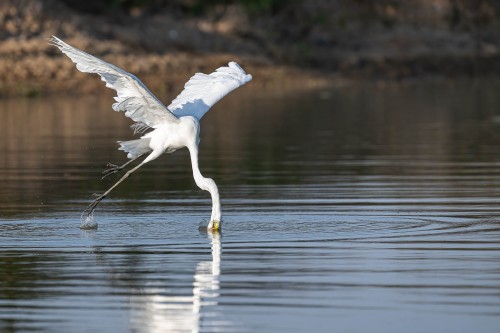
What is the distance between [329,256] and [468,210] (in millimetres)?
2627

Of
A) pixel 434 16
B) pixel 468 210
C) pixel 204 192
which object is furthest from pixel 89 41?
pixel 468 210

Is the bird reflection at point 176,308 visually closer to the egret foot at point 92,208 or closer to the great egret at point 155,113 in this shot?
the great egret at point 155,113

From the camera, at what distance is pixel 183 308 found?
281 inches

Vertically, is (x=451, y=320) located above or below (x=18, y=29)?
below

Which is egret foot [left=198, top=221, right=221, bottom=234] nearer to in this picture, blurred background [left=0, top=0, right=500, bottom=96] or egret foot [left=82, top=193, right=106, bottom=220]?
egret foot [left=82, top=193, right=106, bottom=220]

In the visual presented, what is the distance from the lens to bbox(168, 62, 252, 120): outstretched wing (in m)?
11.1

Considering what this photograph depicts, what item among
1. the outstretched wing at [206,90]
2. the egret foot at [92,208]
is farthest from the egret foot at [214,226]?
the outstretched wing at [206,90]

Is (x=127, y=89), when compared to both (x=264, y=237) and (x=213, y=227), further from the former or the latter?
(x=264, y=237)

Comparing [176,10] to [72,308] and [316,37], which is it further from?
[72,308]

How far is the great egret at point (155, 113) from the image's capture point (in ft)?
33.0

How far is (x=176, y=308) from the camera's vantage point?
7.16 metres

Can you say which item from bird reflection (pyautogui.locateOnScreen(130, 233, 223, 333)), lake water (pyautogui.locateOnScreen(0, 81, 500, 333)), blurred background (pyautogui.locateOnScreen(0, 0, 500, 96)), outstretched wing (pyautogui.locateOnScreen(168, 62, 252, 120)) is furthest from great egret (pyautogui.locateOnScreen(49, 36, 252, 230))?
blurred background (pyautogui.locateOnScreen(0, 0, 500, 96))

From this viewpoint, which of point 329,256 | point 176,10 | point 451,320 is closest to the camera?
point 451,320

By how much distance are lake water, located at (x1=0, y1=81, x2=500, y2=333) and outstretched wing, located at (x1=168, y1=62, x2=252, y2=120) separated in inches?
35.8
